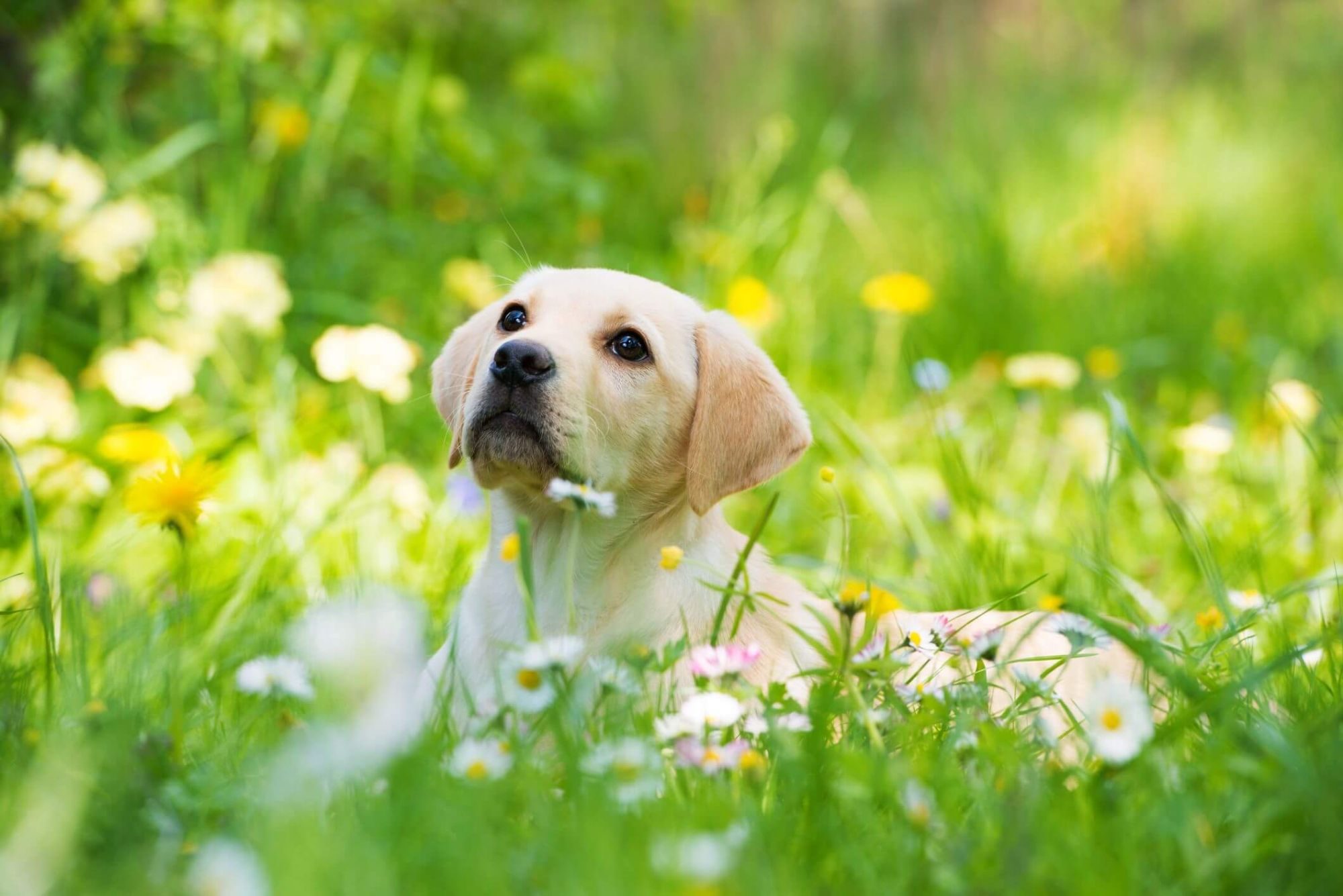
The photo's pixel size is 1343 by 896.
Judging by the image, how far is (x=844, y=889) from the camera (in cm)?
139

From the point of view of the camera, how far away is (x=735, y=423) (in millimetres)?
2547

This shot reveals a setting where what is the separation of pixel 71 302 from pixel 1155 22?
6.96 metres

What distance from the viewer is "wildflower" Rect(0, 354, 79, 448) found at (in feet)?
10.6

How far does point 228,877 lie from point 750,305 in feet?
10.2

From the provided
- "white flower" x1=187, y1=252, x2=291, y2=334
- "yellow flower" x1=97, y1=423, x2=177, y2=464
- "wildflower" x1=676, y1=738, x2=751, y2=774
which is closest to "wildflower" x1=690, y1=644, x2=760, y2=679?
"wildflower" x1=676, y1=738, x2=751, y2=774

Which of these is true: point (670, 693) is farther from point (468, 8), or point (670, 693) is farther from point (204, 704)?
point (468, 8)

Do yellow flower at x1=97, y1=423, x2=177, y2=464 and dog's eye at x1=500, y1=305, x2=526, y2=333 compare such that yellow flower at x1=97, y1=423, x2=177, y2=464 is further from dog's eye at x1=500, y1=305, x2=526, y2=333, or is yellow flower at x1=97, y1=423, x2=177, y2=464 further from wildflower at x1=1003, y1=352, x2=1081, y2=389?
wildflower at x1=1003, y1=352, x2=1081, y2=389

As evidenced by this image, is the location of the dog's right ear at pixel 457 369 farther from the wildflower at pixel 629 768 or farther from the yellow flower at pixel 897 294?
the yellow flower at pixel 897 294

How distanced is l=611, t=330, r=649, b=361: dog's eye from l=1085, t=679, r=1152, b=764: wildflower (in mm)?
1270

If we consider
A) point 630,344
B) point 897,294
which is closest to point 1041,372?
point 897,294

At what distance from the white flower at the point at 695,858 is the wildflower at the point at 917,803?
220mm

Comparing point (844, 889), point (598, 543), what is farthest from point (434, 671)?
point (844, 889)

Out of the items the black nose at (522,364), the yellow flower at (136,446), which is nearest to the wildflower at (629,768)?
the black nose at (522,364)

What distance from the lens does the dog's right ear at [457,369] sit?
2.69m
